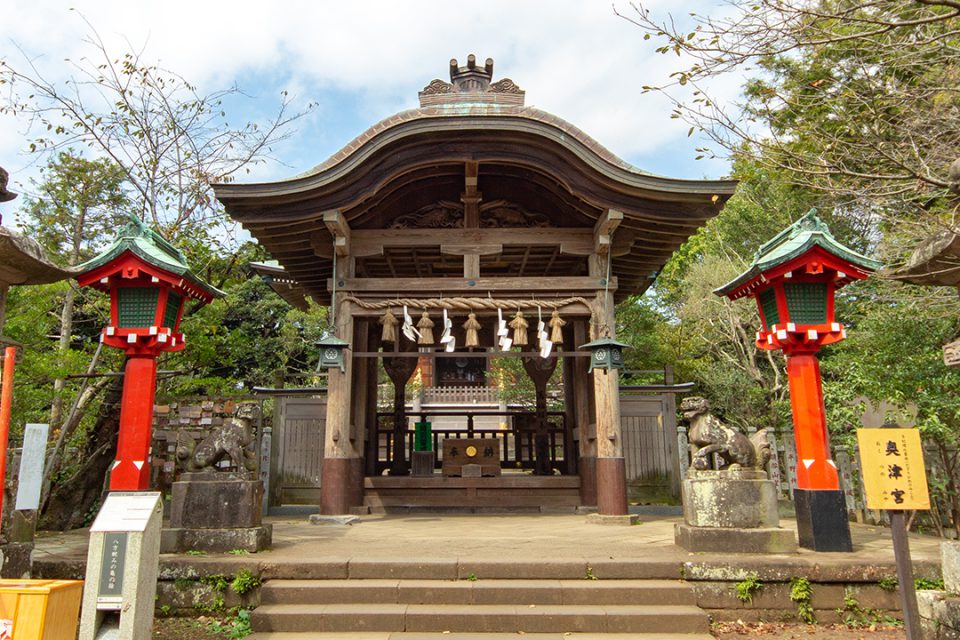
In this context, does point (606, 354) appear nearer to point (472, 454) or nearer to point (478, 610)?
point (472, 454)

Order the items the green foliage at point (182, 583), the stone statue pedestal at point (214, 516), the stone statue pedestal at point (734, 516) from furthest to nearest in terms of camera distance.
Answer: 1. the stone statue pedestal at point (214, 516)
2. the stone statue pedestal at point (734, 516)
3. the green foliage at point (182, 583)

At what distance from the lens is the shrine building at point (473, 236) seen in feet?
28.7

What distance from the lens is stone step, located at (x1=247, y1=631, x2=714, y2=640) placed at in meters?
4.79

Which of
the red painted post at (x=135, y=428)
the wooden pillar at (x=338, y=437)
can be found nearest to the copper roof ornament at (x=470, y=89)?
the wooden pillar at (x=338, y=437)

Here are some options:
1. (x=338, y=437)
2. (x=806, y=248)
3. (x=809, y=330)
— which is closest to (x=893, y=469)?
(x=809, y=330)

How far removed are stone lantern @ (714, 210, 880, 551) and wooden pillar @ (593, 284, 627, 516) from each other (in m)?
2.64

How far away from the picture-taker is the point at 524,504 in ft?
35.3

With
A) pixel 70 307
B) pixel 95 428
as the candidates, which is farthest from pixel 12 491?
pixel 70 307

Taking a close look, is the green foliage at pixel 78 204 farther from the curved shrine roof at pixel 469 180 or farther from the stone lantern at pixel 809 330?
the stone lantern at pixel 809 330

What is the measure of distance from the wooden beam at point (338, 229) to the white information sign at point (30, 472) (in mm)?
4504

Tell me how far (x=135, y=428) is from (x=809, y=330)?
7.24 m

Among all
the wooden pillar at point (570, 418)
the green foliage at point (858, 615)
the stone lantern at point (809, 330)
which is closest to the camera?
the green foliage at point (858, 615)

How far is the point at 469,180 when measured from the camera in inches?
363

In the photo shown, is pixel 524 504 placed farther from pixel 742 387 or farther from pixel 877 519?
pixel 742 387
